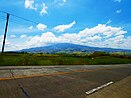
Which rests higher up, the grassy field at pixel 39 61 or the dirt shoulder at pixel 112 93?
the grassy field at pixel 39 61

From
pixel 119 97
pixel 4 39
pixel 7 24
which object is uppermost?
pixel 7 24

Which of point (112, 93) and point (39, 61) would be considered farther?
point (39, 61)

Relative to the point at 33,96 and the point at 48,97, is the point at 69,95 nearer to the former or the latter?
the point at 48,97

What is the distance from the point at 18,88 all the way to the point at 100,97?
3054 mm

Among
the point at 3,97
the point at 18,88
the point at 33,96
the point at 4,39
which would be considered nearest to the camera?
the point at 3,97

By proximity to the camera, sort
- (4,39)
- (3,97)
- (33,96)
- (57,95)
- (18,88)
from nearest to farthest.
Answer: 1. (3,97)
2. (33,96)
3. (57,95)
4. (18,88)
5. (4,39)

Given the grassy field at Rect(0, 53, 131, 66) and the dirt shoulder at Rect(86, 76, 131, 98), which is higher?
the grassy field at Rect(0, 53, 131, 66)

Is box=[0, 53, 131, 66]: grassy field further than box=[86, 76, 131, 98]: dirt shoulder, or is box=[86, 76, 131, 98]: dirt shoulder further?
box=[0, 53, 131, 66]: grassy field

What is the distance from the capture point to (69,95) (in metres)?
7.24

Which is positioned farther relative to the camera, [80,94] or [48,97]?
[80,94]

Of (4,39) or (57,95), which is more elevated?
(4,39)

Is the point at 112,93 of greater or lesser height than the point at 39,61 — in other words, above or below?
below

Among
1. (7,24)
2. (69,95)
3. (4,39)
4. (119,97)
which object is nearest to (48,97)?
(69,95)

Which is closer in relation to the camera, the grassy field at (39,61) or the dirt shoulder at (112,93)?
the dirt shoulder at (112,93)
